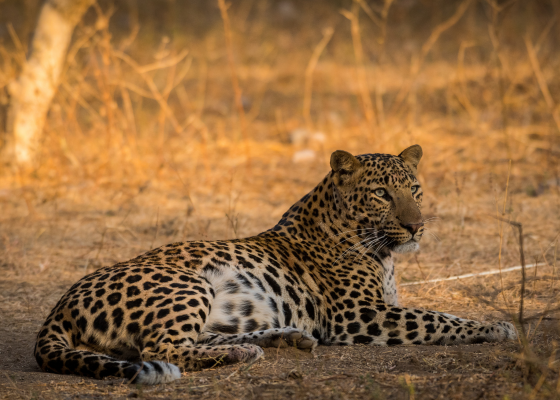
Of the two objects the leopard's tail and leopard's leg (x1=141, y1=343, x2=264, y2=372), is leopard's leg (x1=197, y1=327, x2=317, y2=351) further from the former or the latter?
the leopard's tail

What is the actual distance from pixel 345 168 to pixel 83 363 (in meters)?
2.34

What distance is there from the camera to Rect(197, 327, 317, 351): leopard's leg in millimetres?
4332

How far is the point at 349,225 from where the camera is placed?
17.2ft

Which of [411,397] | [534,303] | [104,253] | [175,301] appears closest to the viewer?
[411,397]

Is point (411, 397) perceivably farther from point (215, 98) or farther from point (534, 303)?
point (215, 98)

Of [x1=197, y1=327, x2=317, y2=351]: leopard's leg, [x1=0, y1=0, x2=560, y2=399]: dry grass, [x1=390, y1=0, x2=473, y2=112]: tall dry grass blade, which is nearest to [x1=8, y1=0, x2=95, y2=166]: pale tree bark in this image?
[x1=0, y1=0, x2=560, y2=399]: dry grass

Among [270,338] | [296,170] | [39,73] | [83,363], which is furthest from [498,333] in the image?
[39,73]

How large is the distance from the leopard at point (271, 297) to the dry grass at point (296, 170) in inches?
6.5

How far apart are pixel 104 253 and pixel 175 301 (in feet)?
11.0

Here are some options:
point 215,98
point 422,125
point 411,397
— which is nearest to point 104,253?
point 411,397

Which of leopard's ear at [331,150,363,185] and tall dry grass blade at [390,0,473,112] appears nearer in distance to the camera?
leopard's ear at [331,150,363,185]

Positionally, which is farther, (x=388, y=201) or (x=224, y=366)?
(x=388, y=201)

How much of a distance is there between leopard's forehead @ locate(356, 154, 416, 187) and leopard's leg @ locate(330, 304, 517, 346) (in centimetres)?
92

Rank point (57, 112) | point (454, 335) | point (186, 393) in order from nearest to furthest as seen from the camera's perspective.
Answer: point (186, 393)
point (454, 335)
point (57, 112)
